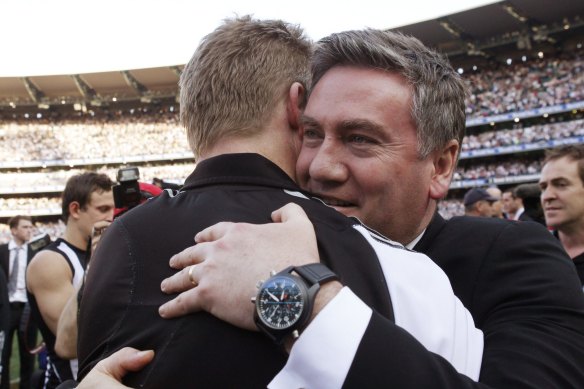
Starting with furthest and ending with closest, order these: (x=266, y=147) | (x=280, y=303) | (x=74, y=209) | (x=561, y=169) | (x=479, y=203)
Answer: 1. (x=479, y=203)
2. (x=561, y=169)
3. (x=74, y=209)
4. (x=266, y=147)
5. (x=280, y=303)

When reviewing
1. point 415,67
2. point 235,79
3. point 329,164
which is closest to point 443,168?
point 415,67

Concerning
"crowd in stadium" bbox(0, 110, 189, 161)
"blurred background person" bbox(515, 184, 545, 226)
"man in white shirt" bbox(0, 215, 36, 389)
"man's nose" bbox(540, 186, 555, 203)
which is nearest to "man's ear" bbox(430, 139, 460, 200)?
"man's nose" bbox(540, 186, 555, 203)

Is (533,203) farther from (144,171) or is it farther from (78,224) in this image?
(144,171)

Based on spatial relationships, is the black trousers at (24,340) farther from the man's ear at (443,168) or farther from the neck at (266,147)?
the neck at (266,147)

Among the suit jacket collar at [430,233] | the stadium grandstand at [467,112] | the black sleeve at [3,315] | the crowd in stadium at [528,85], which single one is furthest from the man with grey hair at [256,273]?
the crowd in stadium at [528,85]

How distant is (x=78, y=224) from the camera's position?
491 cm

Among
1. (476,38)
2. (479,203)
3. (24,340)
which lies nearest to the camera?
(24,340)

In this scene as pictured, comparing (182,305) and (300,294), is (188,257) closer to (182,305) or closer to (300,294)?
(182,305)

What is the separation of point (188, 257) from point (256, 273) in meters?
0.15

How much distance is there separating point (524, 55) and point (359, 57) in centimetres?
3109

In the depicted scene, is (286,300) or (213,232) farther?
(213,232)

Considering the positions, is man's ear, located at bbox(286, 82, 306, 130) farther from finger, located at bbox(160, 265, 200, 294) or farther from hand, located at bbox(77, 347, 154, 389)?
hand, located at bbox(77, 347, 154, 389)

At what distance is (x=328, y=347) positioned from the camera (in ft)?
3.59

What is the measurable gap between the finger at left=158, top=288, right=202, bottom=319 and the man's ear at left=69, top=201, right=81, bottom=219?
4.10 meters
